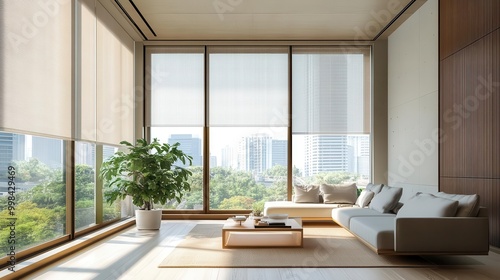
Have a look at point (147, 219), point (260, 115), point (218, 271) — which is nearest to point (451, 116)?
point (218, 271)

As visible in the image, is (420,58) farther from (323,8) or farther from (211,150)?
(211,150)

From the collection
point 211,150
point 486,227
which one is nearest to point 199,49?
point 211,150

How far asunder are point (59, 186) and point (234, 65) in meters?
4.50

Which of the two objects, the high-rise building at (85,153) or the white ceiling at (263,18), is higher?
the white ceiling at (263,18)

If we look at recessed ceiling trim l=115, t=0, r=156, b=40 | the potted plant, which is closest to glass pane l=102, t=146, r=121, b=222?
the potted plant

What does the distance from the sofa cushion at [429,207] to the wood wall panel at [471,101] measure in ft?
2.15

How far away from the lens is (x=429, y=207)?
207 inches

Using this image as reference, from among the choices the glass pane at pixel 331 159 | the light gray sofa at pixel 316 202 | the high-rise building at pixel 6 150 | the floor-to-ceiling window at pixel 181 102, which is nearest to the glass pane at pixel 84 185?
the high-rise building at pixel 6 150

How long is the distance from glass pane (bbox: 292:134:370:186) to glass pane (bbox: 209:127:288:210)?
33 centimetres

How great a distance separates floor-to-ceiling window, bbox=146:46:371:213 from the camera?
9.40 m

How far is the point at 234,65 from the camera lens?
31.0ft

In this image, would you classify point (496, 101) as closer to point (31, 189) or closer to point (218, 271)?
point (218, 271)

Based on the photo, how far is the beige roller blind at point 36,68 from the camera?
14.8 feet

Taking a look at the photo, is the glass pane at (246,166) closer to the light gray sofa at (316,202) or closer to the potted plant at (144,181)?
the light gray sofa at (316,202)
